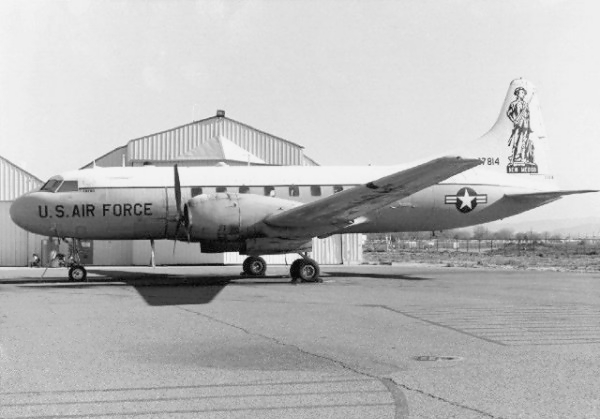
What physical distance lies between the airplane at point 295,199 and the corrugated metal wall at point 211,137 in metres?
19.1

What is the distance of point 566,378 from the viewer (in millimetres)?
7199

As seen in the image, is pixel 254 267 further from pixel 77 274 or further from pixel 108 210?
pixel 77 274

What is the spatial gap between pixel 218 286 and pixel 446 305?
838 cm

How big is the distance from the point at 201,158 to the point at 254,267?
52.3ft

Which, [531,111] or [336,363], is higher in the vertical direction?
[531,111]

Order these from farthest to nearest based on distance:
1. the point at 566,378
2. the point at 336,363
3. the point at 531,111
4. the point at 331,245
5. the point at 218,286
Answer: the point at 331,245 < the point at 531,111 < the point at 218,286 < the point at 336,363 < the point at 566,378

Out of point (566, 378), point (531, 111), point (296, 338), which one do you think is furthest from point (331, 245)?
point (566, 378)

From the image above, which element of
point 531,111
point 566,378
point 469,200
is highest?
point 531,111

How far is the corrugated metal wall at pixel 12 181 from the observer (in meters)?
43.0

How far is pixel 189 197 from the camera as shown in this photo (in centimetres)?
2380

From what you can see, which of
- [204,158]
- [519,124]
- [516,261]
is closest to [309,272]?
[519,124]

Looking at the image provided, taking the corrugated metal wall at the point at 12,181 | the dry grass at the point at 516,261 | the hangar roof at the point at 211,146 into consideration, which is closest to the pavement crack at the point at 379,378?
the dry grass at the point at 516,261

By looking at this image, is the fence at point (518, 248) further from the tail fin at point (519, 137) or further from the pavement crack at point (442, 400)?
the pavement crack at point (442, 400)

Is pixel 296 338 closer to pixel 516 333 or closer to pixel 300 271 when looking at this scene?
pixel 516 333
